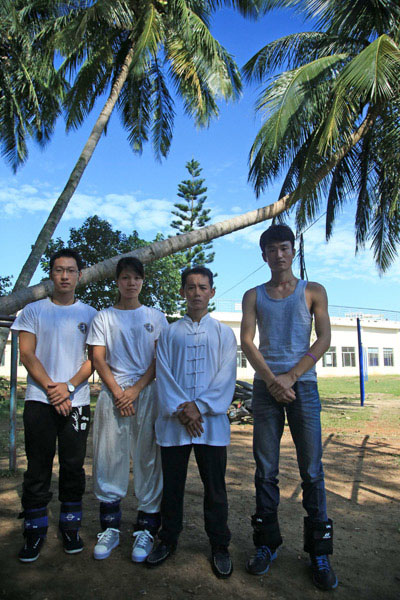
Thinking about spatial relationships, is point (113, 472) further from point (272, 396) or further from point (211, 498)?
point (272, 396)

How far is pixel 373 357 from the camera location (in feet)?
121

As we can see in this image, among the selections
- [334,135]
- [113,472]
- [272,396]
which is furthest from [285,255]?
[334,135]

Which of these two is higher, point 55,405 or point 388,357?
point 388,357

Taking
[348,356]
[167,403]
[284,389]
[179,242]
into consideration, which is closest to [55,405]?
[167,403]

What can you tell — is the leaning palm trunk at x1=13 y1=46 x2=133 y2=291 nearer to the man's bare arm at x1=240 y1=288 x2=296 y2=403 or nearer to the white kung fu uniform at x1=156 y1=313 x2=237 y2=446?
the white kung fu uniform at x1=156 y1=313 x2=237 y2=446

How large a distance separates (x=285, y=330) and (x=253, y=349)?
0.73ft

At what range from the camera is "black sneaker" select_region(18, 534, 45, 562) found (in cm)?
253

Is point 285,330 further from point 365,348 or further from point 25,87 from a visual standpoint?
point 365,348

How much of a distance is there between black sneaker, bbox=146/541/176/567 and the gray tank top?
109cm

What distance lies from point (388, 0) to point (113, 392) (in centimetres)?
908

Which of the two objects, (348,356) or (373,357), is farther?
(373,357)

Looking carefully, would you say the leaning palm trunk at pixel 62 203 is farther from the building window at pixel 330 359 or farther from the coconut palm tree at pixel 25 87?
the building window at pixel 330 359

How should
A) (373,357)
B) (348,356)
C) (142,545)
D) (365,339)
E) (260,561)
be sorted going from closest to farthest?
(260,561) < (142,545) < (348,356) < (365,339) < (373,357)

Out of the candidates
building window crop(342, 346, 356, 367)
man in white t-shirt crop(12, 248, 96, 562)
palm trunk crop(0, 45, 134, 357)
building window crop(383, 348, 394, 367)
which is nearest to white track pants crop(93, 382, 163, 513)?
man in white t-shirt crop(12, 248, 96, 562)
